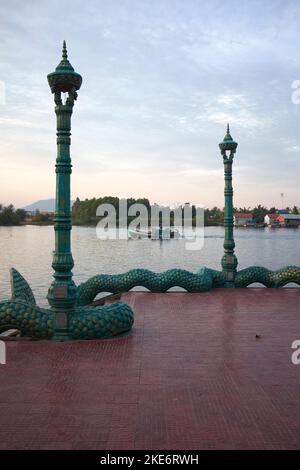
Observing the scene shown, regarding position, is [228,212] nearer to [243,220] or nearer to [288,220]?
[288,220]

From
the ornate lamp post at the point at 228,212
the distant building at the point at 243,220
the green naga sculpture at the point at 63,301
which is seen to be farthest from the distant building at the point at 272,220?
the green naga sculpture at the point at 63,301

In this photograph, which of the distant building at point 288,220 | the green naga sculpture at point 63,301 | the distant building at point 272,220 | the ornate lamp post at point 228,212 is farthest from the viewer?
the distant building at point 272,220

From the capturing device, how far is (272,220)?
127 metres

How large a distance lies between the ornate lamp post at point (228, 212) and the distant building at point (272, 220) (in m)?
Answer: 117

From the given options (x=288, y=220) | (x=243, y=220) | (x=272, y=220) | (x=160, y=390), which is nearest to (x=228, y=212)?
(x=160, y=390)

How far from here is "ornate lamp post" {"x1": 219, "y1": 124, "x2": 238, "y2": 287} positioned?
12570mm

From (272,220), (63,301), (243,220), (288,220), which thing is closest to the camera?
(63,301)

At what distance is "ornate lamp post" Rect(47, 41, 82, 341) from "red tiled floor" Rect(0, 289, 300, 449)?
544 mm

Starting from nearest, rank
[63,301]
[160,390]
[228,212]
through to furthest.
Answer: [160,390] → [63,301] → [228,212]

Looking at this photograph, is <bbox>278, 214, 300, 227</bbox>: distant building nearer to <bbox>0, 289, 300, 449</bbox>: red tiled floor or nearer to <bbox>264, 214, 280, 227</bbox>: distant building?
<bbox>264, 214, 280, 227</bbox>: distant building

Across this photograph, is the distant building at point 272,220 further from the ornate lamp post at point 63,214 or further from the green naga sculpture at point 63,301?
the ornate lamp post at point 63,214

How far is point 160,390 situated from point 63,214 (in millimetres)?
3331

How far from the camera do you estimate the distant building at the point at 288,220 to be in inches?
4847

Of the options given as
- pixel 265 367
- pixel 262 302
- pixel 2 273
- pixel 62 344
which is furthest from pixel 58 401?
pixel 2 273
